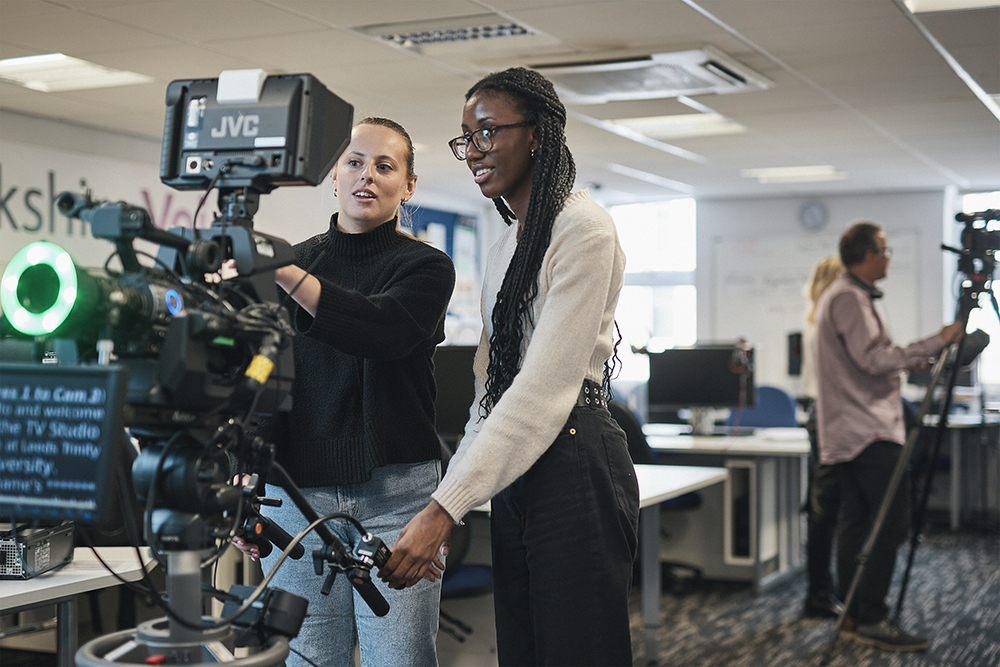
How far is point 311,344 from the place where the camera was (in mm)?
1627

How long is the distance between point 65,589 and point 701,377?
3675 mm

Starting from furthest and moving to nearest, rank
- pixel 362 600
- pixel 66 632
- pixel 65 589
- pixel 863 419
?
pixel 863 419 < pixel 66 632 < pixel 65 589 < pixel 362 600

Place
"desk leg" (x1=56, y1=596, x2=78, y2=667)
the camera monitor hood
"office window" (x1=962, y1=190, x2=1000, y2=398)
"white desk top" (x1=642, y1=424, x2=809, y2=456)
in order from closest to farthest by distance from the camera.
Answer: the camera monitor hood < "desk leg" (x1=56, y1=596, x2=78, y2=667) < "white desk top" (x1=642, y1=424, x2=809, y2=456) < "office window" (x1=962, y1=190, x2=1000, y2=398)

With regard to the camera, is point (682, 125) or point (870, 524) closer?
point (870, 524)

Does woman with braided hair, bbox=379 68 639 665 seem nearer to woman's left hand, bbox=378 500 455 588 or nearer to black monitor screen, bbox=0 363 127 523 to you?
woman's left hand, bbox=378 500 455 588

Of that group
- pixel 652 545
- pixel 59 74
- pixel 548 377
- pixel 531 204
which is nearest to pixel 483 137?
pixel 531 204

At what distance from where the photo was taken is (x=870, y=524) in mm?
3879

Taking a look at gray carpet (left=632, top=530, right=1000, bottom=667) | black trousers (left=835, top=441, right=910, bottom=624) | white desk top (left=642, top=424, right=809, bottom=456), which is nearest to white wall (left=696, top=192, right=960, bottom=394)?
gray carpet (left=632, top=530, right=1000, bottom=667)

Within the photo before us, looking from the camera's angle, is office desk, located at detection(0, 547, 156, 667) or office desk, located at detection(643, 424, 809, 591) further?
office desk, located at detection(643, 424, 809, 591)

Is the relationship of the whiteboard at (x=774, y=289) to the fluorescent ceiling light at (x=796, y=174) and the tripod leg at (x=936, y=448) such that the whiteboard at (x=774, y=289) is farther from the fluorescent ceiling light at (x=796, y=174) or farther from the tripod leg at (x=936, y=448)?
the tripod leg at (x=936, y=448)

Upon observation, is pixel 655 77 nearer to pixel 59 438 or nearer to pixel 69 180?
pixel 69 180

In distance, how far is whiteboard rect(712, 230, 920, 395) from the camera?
8.55 meters

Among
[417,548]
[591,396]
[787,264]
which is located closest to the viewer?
[417,548]

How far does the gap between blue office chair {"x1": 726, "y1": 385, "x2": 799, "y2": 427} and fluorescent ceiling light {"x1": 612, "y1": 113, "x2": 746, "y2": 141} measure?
1601 millimetres
